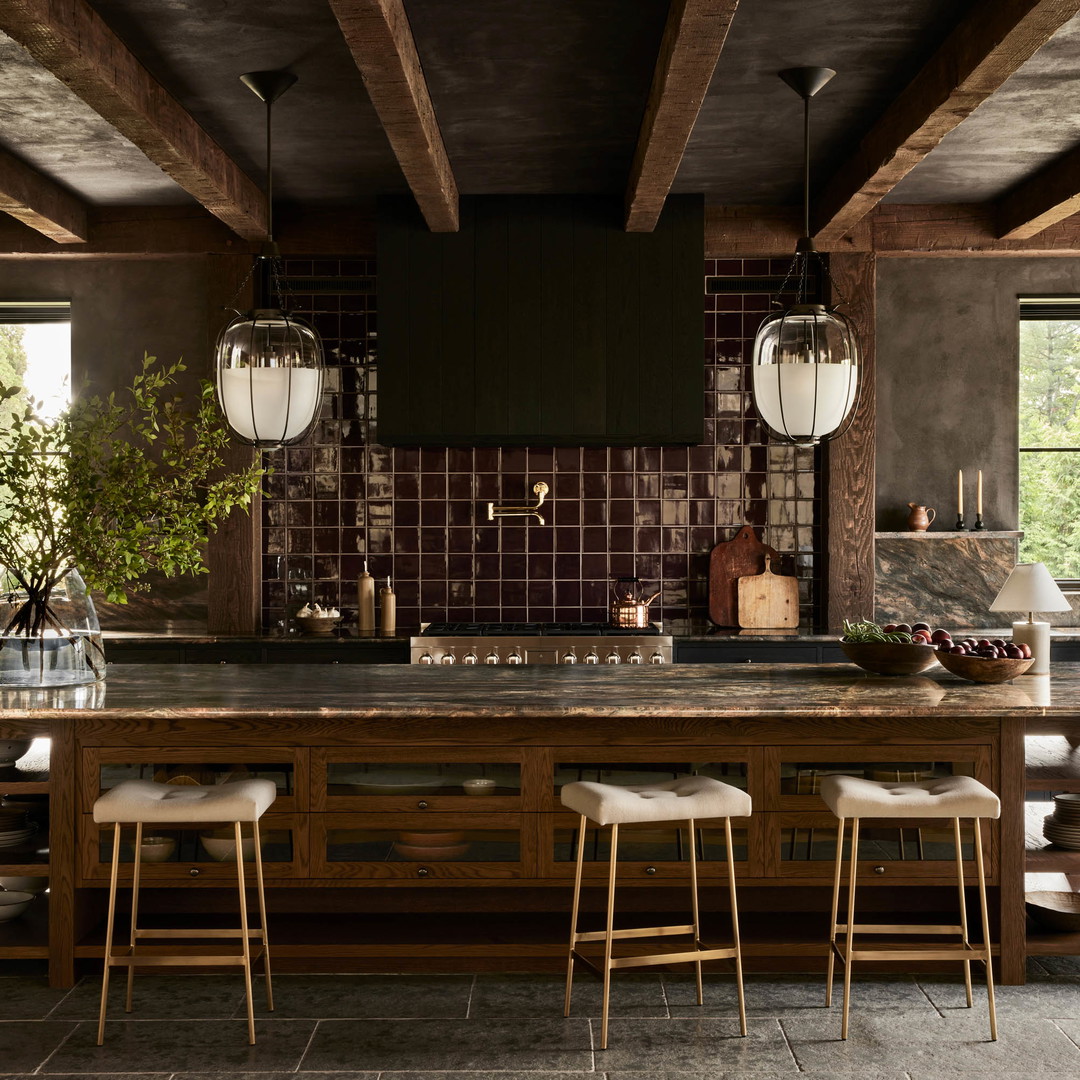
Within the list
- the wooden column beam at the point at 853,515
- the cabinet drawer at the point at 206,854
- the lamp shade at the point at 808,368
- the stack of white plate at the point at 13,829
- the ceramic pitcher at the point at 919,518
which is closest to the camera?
the cabinet drawer at the point at 206,854

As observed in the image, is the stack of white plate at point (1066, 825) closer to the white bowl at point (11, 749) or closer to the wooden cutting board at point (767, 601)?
the wooden cutting board at point (767, 601)

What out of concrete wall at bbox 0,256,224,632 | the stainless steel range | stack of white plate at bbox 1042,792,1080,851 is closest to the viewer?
stack of white plate at bbox 1042,792,1080,851

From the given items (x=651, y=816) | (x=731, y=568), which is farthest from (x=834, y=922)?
(x=731, y=568)

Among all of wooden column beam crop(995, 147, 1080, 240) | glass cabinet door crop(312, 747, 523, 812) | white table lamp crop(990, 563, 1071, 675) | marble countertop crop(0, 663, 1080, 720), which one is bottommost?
glass cabinet door crop(312, 747, 523, 812)

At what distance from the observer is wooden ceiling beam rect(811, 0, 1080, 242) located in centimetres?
305

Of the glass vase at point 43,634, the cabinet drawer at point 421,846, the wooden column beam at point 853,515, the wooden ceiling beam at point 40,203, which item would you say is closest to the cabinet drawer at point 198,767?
the cabinet drawer at point 421,846

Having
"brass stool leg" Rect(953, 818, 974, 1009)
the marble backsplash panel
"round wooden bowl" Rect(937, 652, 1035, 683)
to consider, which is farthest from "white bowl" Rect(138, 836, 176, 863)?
the marble backsplash panel

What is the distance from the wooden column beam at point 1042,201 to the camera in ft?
15.6

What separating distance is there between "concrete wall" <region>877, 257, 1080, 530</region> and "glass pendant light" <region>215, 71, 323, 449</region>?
3636 millimetres

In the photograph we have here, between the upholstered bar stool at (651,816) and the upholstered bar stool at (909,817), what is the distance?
0.27 m

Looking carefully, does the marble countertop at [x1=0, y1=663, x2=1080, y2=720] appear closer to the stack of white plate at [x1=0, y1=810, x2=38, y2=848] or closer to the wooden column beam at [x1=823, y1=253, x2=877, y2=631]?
the stack of white plate at [x1=0, y1=810, x2=38, y2=848]

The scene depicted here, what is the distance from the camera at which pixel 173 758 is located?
3.22m

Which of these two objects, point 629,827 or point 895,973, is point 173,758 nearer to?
point 629,827

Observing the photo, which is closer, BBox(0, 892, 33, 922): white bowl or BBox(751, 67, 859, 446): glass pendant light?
BBox(0, 892, 33, 922): white bowl
